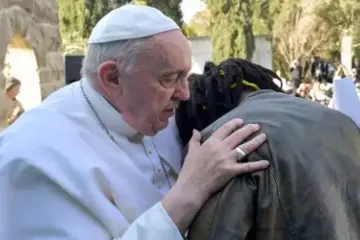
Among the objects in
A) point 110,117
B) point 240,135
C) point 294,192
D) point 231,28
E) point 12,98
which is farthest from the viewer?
point 231,28

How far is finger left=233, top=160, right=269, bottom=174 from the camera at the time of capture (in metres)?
1.28

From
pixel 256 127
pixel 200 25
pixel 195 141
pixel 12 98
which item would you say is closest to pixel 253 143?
pixel 256 127

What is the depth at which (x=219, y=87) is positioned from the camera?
1.74 meters

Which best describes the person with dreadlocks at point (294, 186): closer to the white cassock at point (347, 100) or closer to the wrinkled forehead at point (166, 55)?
the white cassock at point (347, 100)

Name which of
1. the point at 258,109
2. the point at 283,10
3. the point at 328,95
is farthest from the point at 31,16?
the point at 283,10

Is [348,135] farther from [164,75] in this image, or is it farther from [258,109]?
[164,75]

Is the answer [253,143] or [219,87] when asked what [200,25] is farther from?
[253,143]

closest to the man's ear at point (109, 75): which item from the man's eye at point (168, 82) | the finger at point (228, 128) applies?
the man's eye at point (168, 82)

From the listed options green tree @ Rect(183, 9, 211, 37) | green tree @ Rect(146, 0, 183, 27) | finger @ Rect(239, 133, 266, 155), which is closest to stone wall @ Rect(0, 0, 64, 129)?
finger @ Rect(239, 133, 266, 155)

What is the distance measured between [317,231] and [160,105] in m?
0.61

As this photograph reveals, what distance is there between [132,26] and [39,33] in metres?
4.30

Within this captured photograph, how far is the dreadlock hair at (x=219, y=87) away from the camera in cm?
174

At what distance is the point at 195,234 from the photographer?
1.34m

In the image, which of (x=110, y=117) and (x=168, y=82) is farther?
(x=110, y=117)
